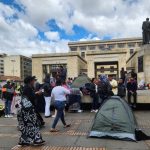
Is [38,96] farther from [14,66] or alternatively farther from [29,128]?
[14,66]

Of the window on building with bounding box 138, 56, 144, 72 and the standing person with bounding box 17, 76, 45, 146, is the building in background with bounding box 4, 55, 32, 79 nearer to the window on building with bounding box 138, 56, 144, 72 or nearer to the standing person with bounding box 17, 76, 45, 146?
the window on building with bounding box 138, 56, 144, 72

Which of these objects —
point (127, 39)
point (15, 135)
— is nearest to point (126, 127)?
point (15, 135)

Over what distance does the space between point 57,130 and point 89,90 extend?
19.0 feet

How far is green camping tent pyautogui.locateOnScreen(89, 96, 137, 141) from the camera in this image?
1022 centimetres

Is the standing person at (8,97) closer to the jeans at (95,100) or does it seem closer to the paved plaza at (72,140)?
the paved plaza at (72,140)

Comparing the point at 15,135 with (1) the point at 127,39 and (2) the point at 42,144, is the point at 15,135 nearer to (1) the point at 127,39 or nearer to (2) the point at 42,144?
(2) the point at 42,144

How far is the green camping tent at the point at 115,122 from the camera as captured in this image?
10219 mm

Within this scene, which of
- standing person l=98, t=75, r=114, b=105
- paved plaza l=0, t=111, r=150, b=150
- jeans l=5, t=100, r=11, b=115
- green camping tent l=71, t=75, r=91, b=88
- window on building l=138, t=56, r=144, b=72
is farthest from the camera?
window on building l=138, t=56, r=144, b=72

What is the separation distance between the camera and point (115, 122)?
34.1ft

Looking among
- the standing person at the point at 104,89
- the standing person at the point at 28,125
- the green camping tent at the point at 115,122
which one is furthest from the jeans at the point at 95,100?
the standing person at the point at 28,125

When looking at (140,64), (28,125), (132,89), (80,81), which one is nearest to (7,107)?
(80,81)

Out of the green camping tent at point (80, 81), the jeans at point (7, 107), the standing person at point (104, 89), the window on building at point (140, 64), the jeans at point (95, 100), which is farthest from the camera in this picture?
the window on building at point (140, 64)

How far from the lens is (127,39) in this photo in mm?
133250

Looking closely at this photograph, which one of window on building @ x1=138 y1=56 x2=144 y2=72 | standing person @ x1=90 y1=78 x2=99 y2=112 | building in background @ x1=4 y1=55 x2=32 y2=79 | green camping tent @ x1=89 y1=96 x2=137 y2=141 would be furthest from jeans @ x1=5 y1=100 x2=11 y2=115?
building in background @ x1=4 y1=55 x2=32 y2=79
